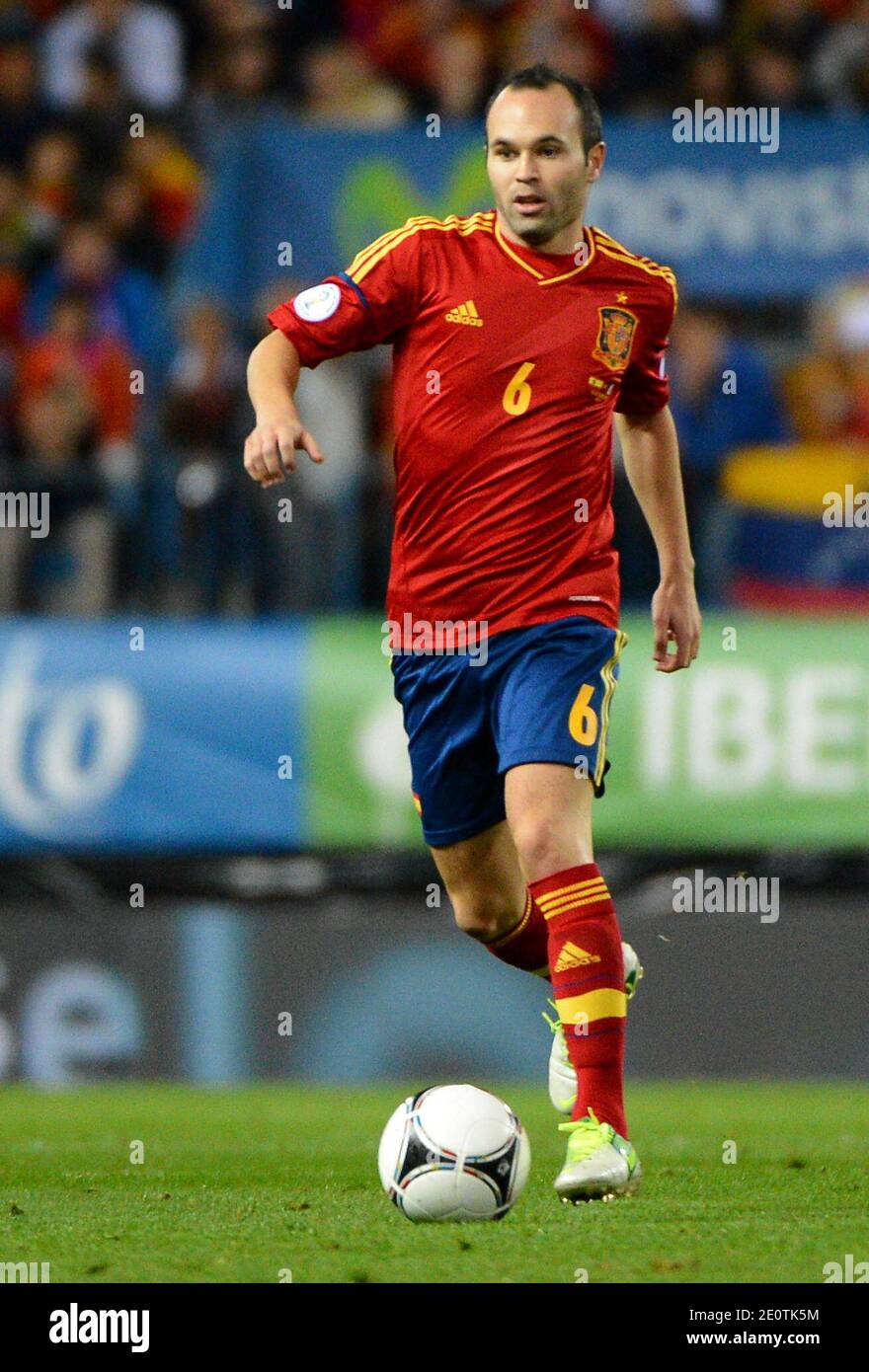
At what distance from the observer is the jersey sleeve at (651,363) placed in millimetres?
6117

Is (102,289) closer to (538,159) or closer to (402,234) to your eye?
(402,234)

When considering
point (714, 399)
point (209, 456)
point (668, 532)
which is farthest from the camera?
point (714, 399)

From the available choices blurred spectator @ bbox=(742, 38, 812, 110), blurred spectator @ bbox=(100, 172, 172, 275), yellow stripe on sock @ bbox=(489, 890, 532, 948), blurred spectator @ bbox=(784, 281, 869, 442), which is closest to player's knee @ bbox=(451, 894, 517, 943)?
yellow stripe on sock @ bbox=(489, 890, 532, 948)

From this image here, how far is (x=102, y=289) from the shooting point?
466 inches

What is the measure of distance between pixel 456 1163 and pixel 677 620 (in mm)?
1853

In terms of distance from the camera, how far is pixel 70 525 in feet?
35.1

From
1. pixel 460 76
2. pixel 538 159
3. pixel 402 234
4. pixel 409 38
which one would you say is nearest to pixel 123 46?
pixel 409 38

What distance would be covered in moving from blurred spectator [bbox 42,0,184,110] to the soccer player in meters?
7.46

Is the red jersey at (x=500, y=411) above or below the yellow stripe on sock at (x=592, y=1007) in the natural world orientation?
above

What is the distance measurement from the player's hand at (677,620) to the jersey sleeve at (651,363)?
1.58 feet

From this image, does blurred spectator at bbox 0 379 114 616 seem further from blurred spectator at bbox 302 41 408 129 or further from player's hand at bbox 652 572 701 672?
player's hand at bbox 652 572 701 672

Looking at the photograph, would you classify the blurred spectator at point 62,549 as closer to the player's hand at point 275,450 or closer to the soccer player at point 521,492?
the soccer player at point 521,492

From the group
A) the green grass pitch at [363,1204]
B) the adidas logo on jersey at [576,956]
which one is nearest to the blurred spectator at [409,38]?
the green grass pitch at [363,1204]

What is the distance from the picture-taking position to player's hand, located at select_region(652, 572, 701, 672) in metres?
6.41
